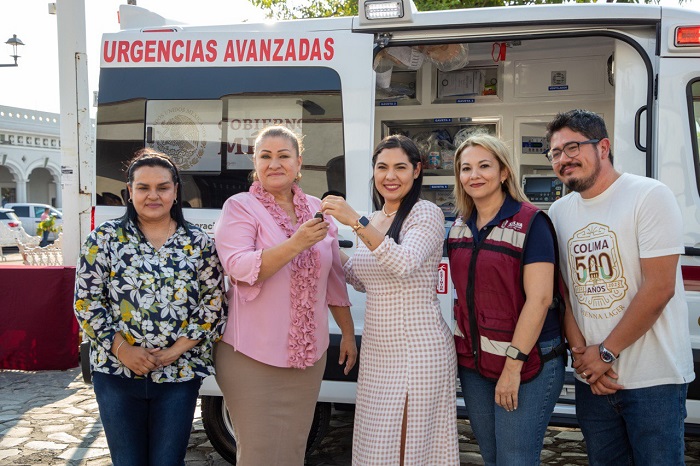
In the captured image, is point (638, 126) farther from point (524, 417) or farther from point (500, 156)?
point (524, 417)

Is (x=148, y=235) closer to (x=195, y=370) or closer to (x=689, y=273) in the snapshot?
(x=195, y=370)

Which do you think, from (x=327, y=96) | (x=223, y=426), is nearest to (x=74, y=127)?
(x=327, y=96)

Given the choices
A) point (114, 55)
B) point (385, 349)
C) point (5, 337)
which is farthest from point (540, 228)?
point (5, 337)

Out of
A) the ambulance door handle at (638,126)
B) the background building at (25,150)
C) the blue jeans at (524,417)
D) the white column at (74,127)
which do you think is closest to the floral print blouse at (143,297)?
the blue jeans at (524,417)

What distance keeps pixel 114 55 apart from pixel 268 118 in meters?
1.00

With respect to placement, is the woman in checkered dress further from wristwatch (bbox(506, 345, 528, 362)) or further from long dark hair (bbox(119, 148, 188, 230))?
long dark hair (bbox(119, 148, 188, 230))

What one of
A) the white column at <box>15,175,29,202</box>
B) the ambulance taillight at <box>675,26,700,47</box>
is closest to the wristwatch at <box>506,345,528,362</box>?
the ambulance taillight at <box>675,26,700,47</box>

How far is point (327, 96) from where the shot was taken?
3734 mm

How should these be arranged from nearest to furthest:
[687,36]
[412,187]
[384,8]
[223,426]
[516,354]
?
[516,354] → [412,187] → [687,36] → [384,8] → [223,426]

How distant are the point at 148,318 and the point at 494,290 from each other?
1302mm

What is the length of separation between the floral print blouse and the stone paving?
201cm

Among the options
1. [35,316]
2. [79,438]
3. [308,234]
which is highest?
[308,234]

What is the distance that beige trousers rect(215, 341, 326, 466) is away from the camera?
8.50ft

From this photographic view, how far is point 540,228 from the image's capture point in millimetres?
2434
